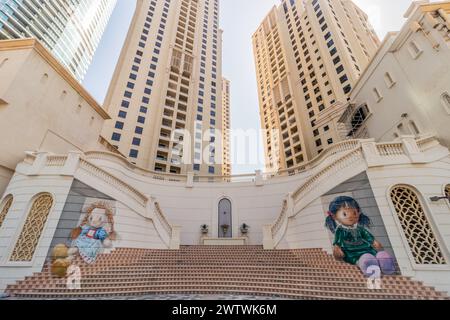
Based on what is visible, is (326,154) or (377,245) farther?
(326,154)

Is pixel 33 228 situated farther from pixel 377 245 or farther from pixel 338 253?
pixel 377 245

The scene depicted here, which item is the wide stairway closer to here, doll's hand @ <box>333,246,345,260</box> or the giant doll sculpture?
doll's hand @ <box>333,246,345,260</box>

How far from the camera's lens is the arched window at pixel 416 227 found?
624 cm

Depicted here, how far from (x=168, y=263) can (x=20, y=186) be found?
24.4 feet

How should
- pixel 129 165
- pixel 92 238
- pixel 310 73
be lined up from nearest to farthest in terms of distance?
pixel 92 238, pixel 129 165, pixel 310 73

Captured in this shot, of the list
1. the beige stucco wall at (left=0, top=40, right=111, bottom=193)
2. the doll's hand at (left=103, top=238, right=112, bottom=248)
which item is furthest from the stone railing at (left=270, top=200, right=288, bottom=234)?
the beige stucco wall at (left=0, top=40, right=111, bottom=193)

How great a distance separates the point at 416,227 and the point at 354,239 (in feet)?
6.62

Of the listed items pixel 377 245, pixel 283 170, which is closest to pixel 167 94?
pixel 283 170

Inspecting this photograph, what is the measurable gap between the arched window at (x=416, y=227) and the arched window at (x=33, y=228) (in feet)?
45.3

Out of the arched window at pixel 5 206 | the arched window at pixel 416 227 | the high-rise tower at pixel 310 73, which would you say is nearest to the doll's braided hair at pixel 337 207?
the arched window at pixel 416 227

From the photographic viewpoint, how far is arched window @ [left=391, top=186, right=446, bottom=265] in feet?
20.5

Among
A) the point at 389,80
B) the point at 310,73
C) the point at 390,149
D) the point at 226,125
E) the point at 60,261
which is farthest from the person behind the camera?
the point at 226,125

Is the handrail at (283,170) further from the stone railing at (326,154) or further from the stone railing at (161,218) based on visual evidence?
the stone railing at (161,218)

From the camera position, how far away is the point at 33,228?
7.80 m
